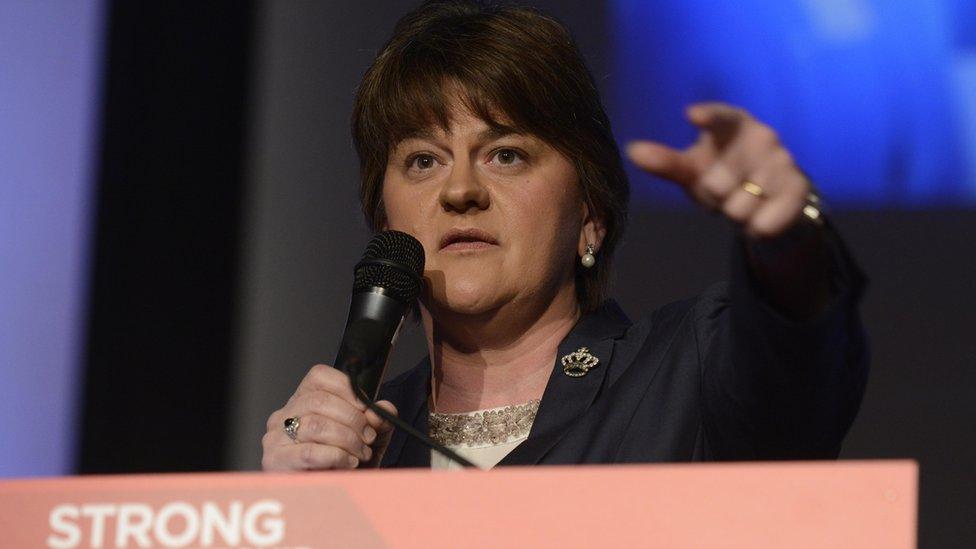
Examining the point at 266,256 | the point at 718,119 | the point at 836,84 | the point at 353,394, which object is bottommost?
the point at 266,256

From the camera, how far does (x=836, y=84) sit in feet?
9.05

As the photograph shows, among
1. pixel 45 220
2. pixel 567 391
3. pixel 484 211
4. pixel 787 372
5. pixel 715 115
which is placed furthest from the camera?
pixel 45 220

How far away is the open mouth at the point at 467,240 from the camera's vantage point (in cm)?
177

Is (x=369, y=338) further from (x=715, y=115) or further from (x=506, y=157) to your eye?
(x=506, y=157)

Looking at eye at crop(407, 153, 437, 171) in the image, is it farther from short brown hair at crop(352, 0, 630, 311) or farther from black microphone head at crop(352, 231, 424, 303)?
black microphone head at crop(352, 231, 424, 303)

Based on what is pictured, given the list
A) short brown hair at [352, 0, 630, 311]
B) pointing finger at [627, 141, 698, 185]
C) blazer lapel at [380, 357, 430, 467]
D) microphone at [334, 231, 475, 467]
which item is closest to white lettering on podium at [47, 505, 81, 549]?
microphone at [334, 231, 475, 467]

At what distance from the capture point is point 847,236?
278 centimetres

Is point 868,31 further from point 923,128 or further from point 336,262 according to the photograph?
point 336,262

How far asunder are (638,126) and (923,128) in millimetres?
598

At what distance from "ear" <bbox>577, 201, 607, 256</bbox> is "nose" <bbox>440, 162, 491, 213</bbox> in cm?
22

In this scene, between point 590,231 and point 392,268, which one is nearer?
point 392,268

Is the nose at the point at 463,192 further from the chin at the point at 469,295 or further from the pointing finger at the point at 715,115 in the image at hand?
the pointing finger at the point at 715,115

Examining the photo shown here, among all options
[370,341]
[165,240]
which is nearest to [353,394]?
[370,341]

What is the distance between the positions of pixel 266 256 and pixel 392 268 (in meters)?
1.75
